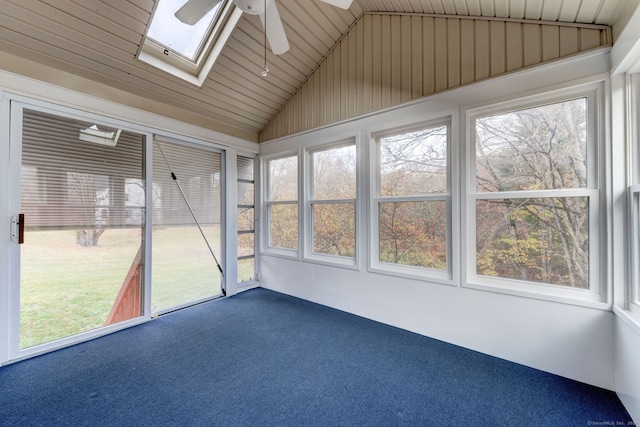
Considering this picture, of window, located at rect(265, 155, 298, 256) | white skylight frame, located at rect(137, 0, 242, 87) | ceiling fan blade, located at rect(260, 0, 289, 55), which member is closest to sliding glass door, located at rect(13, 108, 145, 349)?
white skylight frame, located at rect(137, 0, 242, 87)

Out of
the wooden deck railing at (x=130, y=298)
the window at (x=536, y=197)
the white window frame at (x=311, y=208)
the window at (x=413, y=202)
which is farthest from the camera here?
the white window frame at (x=311, y=208)

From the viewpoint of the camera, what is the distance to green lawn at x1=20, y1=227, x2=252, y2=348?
7.88ft

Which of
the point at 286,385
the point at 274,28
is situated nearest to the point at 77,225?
the point at 286,385

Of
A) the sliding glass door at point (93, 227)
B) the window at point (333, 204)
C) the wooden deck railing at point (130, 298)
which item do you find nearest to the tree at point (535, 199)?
the window at point (333, 204)

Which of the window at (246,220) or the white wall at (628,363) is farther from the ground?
the window at (246,220)

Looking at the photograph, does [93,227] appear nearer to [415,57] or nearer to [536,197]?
[415,57]

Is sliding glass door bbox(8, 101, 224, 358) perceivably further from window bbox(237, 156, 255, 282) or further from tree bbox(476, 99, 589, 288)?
tree bbox(476, 99, 589, 288)

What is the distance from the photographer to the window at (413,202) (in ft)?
9.00

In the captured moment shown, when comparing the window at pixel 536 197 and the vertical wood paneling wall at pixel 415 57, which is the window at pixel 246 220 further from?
the window at pixel 536 197

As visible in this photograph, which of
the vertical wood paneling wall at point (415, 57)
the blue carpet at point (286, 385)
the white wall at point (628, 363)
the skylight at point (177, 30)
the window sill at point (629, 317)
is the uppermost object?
the skylight at point (177, 30)

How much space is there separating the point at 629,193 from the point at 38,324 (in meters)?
4.89

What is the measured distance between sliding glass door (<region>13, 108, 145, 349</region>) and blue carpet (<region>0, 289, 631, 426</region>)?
0.35 m

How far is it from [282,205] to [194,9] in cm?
267

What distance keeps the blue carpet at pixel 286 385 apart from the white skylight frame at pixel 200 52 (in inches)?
116
